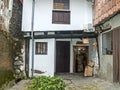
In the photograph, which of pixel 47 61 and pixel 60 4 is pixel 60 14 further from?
pixel 47 61

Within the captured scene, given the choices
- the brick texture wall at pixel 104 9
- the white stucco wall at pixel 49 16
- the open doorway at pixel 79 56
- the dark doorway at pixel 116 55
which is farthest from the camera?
the open doorway at pixel 79 56

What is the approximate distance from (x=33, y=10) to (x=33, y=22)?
0.76 meters

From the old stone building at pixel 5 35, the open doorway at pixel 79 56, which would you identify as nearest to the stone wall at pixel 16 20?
the old stone building at pixel 5 35

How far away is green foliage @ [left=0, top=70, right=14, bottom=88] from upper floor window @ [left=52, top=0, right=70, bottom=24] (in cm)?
443

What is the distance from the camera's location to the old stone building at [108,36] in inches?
474

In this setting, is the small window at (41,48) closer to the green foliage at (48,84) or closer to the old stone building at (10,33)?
the old stone building at (10,33)

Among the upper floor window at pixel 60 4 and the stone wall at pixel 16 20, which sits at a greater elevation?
the upper floor window at pixel 60 4

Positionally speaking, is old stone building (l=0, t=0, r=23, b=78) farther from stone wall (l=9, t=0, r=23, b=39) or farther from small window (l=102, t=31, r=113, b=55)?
small window (l=102, t=31, r=113, b=55)

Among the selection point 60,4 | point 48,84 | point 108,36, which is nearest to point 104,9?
point 108,36

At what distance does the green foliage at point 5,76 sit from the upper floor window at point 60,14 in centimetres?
443

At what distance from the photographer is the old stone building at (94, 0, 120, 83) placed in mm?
12039

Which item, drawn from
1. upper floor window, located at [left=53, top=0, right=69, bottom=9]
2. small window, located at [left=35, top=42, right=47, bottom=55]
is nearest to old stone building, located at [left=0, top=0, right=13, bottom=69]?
small window, located at [left=35, top=42, right=47, bottom=55]

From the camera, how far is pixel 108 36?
545 inches

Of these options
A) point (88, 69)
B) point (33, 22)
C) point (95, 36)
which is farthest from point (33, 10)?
point (88, 69)
